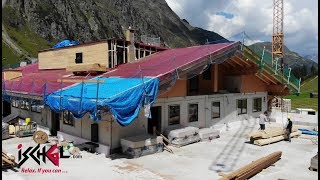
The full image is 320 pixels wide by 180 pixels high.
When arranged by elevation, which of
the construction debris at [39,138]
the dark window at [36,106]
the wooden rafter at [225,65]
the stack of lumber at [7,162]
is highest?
the wooden rafter at [225,65]

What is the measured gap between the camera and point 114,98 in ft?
57.9

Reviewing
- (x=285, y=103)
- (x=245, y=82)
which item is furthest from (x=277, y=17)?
(x=245, y=82)

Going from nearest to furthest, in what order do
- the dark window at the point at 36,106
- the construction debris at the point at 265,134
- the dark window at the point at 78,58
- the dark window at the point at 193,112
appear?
the construction debris at the point at 265,134, the dark window at the point at 193,112, the dark window at the point at 36,106, the dark window at the point at 78,58

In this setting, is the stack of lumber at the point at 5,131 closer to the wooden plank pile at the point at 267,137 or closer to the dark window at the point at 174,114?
the dark window at the point at 174,114

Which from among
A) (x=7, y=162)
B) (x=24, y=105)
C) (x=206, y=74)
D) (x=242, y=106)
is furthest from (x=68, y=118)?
(x=242, y=106)

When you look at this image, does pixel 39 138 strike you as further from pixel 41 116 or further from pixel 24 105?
pixel 24 105

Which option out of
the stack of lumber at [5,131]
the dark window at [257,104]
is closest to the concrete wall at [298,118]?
the dark window at [257,104]

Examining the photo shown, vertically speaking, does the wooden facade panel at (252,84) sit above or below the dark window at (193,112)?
above

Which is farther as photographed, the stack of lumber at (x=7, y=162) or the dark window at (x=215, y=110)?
the dark window at (x=215, y=110)

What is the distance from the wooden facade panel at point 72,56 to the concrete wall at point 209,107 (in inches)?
271

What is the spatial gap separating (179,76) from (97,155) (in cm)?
621

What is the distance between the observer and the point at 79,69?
25578 millimetres

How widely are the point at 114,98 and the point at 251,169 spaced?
7.25 metres

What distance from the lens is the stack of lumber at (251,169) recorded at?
1396 cm
